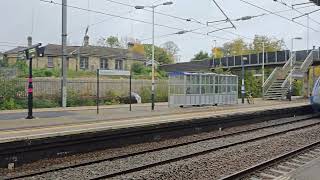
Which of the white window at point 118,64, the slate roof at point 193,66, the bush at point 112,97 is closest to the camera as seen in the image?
the bush at point 112,97

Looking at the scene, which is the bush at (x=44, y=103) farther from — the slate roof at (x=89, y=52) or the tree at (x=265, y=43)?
the tree at (x=265, y=43)

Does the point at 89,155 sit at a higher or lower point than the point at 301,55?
lower

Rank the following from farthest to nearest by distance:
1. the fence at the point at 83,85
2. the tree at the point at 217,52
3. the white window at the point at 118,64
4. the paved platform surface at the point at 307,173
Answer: the tree at the point at 217,52
the white window at the point at 118,64
the fence at the point at 83,85
the paved platform surface at the point at 307,173

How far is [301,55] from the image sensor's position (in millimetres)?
47344

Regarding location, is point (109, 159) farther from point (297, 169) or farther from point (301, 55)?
point (301, 55)

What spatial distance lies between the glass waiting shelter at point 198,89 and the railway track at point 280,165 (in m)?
13.5

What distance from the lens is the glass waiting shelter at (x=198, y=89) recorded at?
2658cm

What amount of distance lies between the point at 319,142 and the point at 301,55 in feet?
114

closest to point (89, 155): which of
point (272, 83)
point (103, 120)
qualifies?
point (103, 120)

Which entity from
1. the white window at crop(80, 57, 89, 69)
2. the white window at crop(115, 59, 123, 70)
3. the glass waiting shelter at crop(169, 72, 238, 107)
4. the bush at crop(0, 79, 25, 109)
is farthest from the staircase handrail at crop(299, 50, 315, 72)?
the white window at crop(80, 57, 89, 69)

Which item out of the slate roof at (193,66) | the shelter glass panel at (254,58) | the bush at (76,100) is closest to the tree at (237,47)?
the slate roof at (193,66)

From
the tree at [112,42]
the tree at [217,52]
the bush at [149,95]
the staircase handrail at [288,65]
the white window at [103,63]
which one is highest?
the tree at [112,42]

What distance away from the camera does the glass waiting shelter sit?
26.6m

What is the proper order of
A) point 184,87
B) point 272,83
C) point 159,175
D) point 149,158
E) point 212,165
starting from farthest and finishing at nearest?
point 272,83, point 184,87, point 149,158, point 212,165, point 159,175
